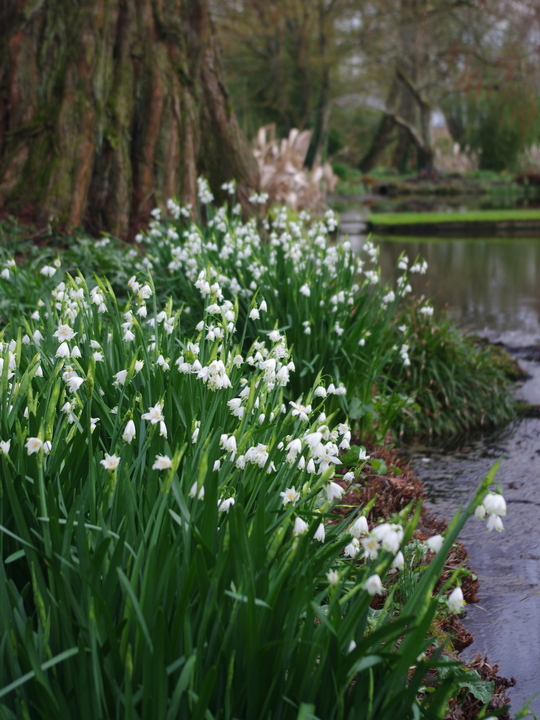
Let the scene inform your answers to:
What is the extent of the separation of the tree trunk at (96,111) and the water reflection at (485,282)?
2932 millimetres

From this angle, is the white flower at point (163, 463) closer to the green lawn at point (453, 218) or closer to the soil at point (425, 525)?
the soil at point (425, 525)

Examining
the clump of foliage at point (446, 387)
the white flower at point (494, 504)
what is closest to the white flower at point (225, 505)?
the white flower at point (494, 504)

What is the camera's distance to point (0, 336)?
315cm

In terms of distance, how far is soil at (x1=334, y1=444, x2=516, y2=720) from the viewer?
2209 mm

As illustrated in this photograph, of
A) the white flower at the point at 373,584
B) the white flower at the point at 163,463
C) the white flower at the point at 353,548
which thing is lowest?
the white flower at the point at 353,548

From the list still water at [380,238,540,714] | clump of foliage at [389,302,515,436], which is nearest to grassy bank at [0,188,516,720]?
still water at [380,238,540,714]

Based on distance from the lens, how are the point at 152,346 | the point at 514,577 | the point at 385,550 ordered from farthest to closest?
the point at 514,577
the point at 152,346
the point at 385,550

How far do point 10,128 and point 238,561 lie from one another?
6529 mm

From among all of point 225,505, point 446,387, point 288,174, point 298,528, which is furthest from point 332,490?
point 288,174

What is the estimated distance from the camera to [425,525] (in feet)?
11.1

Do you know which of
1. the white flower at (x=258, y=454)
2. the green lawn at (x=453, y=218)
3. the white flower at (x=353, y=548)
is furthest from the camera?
the green lawn at (x=453, y=218)

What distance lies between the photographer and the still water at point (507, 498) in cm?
256

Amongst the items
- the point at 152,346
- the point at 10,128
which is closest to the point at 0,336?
the point at 152,346

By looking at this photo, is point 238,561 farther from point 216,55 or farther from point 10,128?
point 216,55
